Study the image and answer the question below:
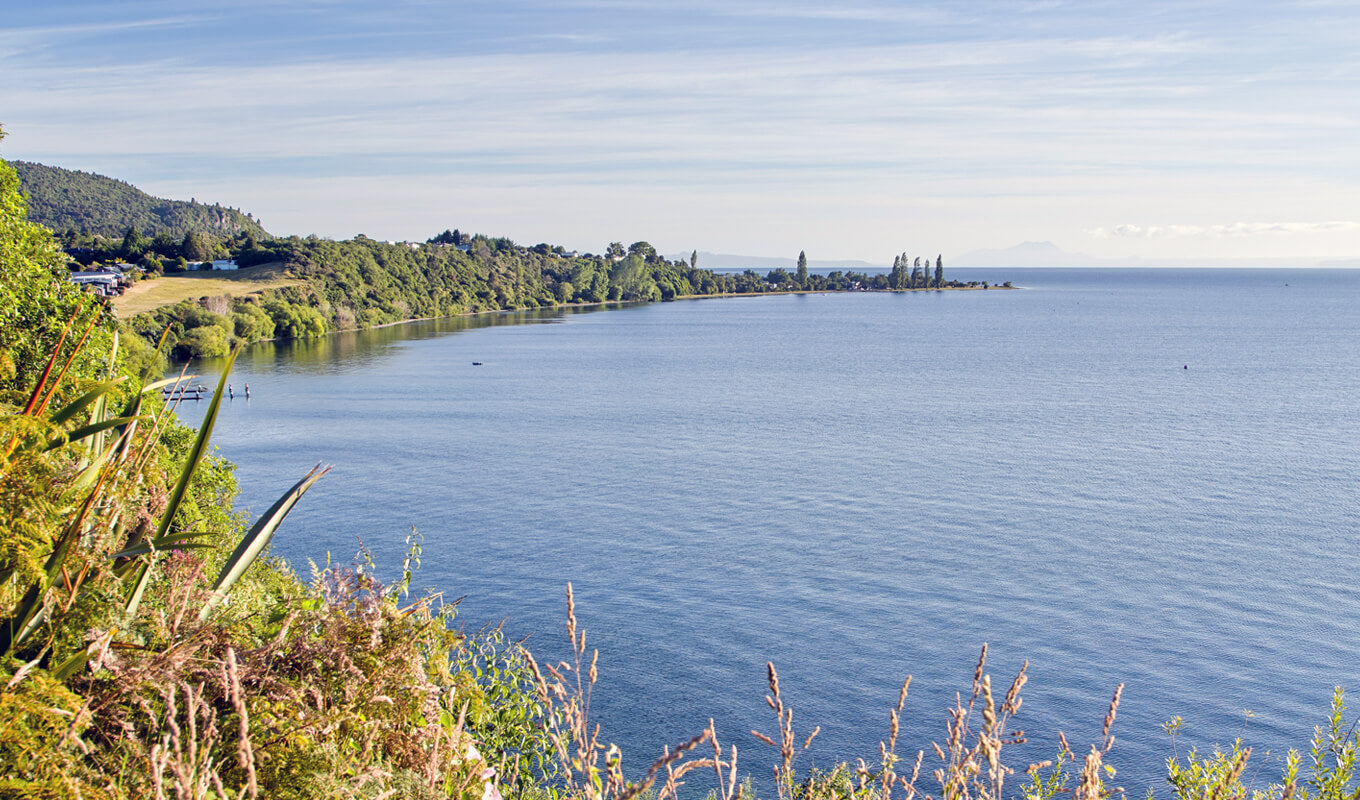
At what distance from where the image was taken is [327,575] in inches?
213

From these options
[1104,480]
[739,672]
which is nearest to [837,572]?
[739,672]

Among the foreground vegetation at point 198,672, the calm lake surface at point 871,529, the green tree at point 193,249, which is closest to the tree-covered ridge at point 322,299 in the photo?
the green tree at point 193,249

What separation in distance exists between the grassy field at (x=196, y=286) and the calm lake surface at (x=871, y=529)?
103 ft

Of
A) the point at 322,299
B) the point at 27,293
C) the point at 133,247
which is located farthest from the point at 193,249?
the point at 27,293

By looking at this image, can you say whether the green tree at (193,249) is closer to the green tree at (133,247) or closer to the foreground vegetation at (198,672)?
the green tree at (133,247)

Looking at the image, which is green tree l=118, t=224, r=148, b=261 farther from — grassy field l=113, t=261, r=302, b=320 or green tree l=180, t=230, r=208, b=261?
grassy field l=113, t=261, r=302, b=320

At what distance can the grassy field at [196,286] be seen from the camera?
371ft

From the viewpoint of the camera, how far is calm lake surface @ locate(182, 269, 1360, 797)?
28750mm

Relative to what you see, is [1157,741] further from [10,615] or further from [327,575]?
[10,615]

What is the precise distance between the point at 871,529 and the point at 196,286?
116 meters

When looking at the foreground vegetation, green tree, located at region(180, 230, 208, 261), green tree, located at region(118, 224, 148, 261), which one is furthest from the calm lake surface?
green tree, located at region(180, 230, 208, 261)

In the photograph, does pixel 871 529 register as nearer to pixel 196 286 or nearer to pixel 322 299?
pixel 196 286

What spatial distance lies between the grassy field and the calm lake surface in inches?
1233

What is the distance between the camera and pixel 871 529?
142ft
